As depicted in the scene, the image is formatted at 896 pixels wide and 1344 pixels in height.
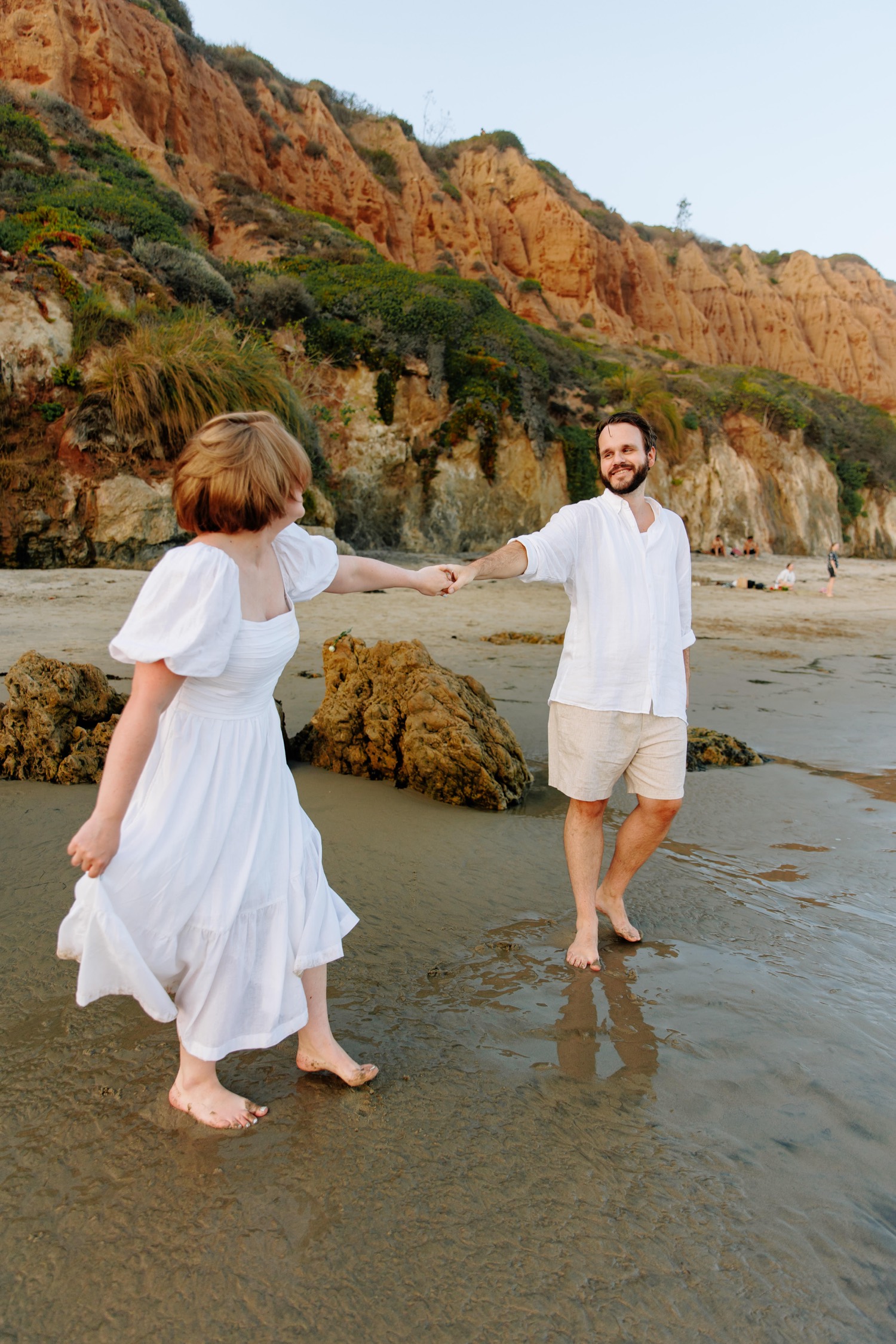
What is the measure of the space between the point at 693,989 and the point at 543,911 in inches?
27.4

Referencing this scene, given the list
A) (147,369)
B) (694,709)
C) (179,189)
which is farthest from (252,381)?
(179,189)

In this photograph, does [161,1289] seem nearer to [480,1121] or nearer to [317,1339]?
[317,1339]

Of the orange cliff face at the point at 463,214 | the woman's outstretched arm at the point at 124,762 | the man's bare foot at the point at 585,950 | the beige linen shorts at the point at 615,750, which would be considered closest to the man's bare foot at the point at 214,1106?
the woman's outstretched arm at the point at 124,762

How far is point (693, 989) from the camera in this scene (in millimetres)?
2621

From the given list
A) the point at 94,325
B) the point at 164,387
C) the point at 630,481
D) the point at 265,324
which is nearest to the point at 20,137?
the point at 265,324

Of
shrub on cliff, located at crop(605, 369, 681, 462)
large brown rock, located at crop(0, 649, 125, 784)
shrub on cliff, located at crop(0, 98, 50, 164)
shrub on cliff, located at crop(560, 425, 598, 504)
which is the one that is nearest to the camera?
large brown rock, located at crop(0, 649, 125, 784)

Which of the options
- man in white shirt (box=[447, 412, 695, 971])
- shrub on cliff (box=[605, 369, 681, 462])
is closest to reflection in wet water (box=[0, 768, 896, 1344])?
man in white shirt (box=[447, 412, 695, 971])

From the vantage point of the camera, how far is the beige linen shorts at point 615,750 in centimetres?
290

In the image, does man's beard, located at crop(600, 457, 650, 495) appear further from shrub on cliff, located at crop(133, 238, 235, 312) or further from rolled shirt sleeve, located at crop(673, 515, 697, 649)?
shrub on cliff, located at crop(133, 238, 235, 312)

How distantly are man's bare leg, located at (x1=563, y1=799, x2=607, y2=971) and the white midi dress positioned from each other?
44.9 inches

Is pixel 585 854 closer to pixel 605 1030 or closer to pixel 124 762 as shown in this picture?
pixel 605 1030

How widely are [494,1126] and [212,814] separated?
39.5 inches

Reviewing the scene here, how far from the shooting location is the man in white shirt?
287 centimetres

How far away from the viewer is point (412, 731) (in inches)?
172
